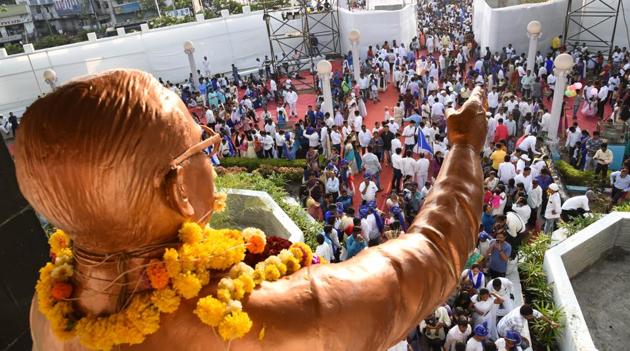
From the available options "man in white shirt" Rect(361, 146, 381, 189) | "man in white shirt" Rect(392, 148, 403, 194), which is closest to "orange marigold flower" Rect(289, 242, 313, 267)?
"man in white shirt" Rect(392, 148, 403, 194)

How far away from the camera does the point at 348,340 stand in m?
1.27

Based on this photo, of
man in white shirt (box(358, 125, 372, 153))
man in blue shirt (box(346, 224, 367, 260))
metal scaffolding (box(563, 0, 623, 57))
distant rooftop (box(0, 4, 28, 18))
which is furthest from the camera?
distant rooftop (box(0, 4, 28, 18))

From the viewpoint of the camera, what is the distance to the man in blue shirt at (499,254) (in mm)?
6344

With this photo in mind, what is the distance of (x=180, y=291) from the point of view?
128 cm

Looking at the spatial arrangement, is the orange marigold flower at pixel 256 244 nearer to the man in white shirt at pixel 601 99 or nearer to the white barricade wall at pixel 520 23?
the man in white shirt at pixel 601 99

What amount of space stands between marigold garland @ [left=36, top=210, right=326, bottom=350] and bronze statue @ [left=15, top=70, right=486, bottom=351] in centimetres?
4

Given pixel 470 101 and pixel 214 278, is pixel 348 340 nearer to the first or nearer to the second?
pixel 214 278

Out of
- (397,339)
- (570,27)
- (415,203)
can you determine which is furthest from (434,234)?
(570,27)

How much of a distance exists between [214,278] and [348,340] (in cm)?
41

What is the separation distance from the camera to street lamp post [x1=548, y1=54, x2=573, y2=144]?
9.73 metres

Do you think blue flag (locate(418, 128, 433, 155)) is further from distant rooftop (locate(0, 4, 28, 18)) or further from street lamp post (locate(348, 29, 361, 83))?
distant rooftop (locate(0, 4, 28, 18))

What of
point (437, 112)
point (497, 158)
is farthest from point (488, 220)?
point (437, 112)

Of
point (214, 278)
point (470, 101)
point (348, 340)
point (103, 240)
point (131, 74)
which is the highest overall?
point (131, 74)

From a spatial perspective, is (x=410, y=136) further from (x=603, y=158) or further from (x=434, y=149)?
(x=603, y=158)
